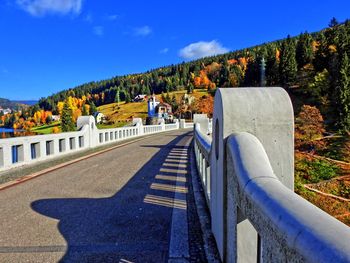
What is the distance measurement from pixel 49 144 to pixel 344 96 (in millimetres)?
60832

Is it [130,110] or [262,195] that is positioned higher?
[130,110]

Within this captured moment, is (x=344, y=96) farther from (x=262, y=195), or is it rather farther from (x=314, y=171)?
(x=262, y=195)

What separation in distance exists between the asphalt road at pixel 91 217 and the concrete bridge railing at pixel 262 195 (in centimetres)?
114

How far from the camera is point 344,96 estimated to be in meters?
60.0

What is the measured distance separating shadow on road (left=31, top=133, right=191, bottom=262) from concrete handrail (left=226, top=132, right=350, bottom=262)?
5.03 ft

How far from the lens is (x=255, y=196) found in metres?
1.93

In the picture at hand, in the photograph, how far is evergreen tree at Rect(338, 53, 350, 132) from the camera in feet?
187

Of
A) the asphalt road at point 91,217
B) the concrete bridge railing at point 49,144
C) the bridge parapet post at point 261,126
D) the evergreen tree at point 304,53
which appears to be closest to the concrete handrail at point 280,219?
the bridge parapet post at point 261,126

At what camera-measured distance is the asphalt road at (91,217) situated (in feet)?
11.9

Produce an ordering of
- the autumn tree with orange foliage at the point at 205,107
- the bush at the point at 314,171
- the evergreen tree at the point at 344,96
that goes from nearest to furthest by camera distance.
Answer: the bush at the point at 314,171
the evergreen tree at the point at 344,96
the autumn tree with orange foliage at the point at 205,107

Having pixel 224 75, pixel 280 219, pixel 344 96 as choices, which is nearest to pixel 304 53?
pixel 344 96

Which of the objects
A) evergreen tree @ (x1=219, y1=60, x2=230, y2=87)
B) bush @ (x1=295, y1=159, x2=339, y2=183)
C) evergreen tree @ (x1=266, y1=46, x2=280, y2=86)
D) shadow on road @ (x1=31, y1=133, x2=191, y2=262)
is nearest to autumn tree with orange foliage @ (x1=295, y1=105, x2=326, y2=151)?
bush @ (x1=295, y1=159, x2=339, y2=183)

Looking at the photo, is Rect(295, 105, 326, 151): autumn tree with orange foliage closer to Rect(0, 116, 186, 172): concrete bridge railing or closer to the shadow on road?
Rect(0, 116, 186, 172): concrete bridge railing

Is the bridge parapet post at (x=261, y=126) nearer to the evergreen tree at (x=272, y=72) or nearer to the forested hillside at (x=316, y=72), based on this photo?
the forested hillside at (x=316, y=72)
